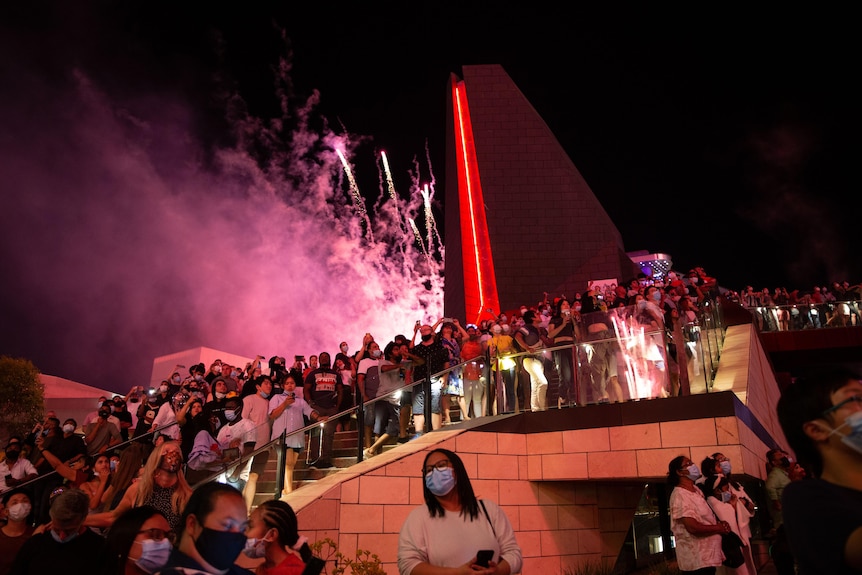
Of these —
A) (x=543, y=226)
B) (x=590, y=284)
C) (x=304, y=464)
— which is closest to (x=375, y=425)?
(x=304, y=464)

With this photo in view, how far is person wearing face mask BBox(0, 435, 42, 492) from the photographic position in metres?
8.12

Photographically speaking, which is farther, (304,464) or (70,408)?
(70,408)

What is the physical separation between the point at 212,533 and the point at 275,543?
91 cm

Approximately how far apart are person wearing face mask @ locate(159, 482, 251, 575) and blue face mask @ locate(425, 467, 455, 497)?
1127mm

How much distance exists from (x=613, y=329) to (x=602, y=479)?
5.51ft

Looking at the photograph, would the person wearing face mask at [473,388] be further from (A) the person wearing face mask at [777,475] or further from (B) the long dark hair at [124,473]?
(B) the long dark hair at [124,473]

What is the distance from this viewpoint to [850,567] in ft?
5.83

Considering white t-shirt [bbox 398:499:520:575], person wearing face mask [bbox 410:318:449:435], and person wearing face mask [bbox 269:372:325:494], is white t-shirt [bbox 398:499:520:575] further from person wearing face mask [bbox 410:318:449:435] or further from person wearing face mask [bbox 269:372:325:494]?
person wearing face mask [bbox 410:318:449:435]

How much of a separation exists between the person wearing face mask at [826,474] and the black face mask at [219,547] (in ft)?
5.52

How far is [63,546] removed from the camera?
3.47m

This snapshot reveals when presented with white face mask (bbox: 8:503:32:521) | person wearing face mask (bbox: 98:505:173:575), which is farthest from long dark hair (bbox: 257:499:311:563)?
white face mask (bbox: 8:503:32:521)

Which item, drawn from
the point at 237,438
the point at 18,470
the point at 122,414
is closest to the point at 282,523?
the point at 237,438

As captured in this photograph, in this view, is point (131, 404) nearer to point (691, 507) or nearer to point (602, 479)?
point (602, 479)

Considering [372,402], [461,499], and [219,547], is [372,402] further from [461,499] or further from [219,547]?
[219,547]
